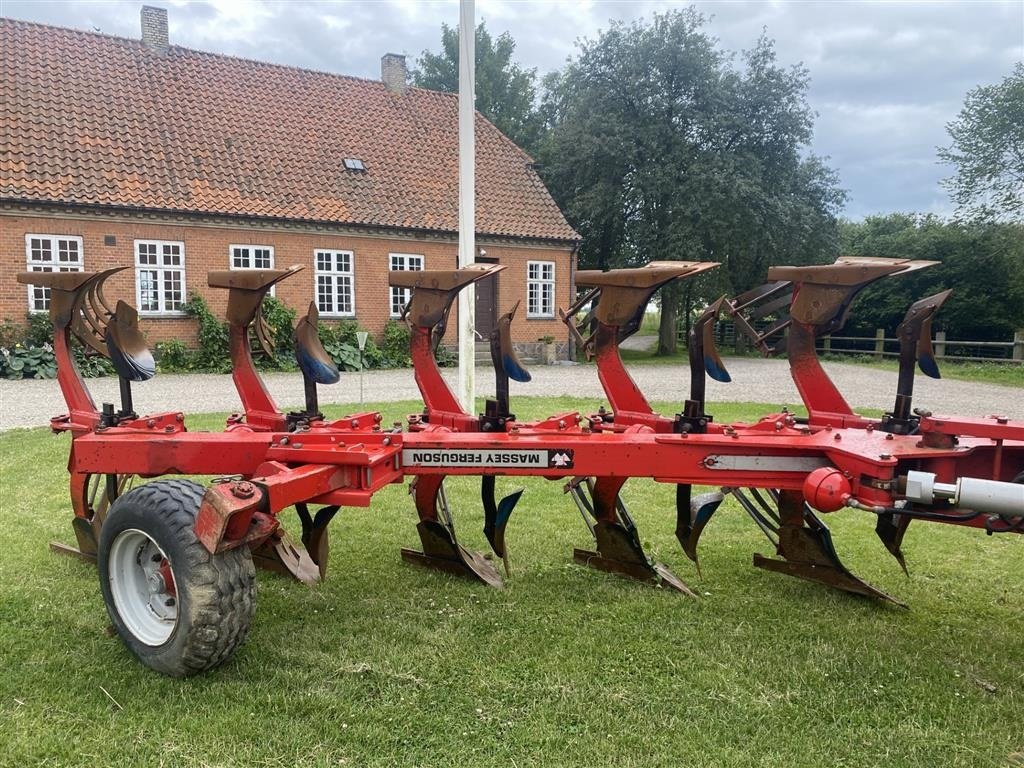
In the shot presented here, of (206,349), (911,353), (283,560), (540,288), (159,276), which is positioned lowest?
(283,560)

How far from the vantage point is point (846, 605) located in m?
4.32

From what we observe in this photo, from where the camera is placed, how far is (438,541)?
4.80 meters

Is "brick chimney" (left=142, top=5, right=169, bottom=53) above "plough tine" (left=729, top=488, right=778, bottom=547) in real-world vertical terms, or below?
above

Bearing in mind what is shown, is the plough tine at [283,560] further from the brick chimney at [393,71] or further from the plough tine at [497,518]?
the brick chimney at [393,71]

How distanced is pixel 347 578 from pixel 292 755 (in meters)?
1.86

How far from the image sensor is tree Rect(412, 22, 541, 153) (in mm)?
40188

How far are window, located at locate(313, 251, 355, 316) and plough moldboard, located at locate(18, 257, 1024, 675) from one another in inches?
644

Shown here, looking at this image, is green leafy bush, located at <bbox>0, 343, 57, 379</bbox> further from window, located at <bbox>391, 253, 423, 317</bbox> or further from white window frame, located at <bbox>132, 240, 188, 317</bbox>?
window, located at <bbox>391, 253, 423, 317</bbox>

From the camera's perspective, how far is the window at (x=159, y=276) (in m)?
18.2

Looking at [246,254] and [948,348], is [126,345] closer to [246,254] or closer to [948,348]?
[246,254]

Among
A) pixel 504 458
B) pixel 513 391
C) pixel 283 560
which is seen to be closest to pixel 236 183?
pixel 513 391

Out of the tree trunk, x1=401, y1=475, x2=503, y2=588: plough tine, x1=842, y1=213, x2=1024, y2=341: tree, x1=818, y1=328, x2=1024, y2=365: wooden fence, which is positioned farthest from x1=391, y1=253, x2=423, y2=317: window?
x1=401, y1=475, x2=503, y2=588: plough tine

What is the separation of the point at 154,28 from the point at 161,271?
7.58 m

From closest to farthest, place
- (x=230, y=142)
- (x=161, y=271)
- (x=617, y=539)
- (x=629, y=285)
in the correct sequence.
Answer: (x=629, y=285), (x=617, y=539), (x=161, y=271), (x=230, y=142)
